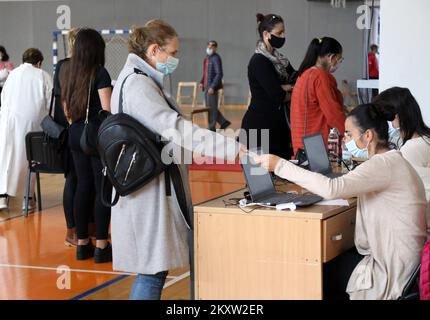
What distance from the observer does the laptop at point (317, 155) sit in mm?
3428

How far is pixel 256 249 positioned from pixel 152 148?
54 centimetres

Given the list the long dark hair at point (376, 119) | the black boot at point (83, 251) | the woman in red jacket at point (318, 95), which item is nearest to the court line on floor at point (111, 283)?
the black boot at point (83, 251)

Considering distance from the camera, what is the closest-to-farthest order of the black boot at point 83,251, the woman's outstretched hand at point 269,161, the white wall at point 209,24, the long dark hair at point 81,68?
the woman's outstretched hand at point 269,161 → the long dark hair at point 81,68 → the black boot at point 83,251 → the white wall at point 209,24

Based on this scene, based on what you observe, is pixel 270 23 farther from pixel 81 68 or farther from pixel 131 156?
pixel 131 156

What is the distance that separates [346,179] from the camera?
2516 mm

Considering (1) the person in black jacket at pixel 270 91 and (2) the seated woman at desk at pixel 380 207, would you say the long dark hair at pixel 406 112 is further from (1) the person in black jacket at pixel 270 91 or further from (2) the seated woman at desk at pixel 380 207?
(1) the person in black jacket at pixel 270 91

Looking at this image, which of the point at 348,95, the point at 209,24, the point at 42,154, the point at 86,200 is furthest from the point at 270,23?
the point at 209,24

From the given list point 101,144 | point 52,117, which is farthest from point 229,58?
point 101,144

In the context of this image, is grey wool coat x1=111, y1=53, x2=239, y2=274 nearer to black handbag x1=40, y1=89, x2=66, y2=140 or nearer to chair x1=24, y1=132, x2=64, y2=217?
black handbag x1=40, y1=89, x2=66, y2=140

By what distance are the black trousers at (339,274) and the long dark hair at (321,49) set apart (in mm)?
1439

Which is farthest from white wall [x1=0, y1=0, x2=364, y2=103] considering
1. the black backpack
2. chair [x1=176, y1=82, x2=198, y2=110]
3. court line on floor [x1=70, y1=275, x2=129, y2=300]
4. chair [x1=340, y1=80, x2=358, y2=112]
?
the black backpack
